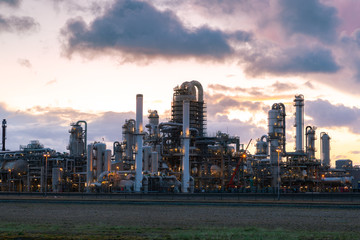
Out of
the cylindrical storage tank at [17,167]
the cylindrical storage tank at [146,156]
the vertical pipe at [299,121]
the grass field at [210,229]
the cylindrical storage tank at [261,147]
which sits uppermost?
the vertical pipe at [299,121]

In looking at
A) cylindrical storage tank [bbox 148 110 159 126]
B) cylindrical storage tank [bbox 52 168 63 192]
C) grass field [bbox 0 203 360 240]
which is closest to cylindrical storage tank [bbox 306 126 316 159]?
cylindrical storage tank [bbox 148 110 159 126]

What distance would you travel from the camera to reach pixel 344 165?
179250 mm

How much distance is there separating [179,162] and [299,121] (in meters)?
34.5

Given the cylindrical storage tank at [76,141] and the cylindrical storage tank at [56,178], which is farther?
the cylindrical storage tank at [76,141]

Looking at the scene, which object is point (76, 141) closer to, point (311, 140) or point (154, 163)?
point (154, 163)

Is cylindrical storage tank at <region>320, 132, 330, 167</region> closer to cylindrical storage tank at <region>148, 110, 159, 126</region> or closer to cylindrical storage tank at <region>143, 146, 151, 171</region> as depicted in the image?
cylindrical storage tank at <region>148, 110, 159, 126</region>

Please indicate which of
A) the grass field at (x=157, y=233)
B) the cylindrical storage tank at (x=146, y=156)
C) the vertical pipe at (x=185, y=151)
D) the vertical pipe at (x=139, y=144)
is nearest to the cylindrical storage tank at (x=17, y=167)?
the cylindrical storage tank at (x=146, y=156)

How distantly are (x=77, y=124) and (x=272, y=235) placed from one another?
10630 cm

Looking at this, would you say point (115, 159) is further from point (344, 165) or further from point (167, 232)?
point (167, 232)

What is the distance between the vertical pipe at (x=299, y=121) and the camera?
5487 inches

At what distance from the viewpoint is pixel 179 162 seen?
127938 mm

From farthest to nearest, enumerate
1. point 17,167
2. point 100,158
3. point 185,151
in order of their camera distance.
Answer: point 17,167 < point 100,158 < point 185,151

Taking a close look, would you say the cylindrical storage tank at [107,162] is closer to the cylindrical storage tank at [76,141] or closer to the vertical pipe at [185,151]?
the vertical pipe at [185,151]

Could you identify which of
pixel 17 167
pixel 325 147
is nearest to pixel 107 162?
pixel 17 167
